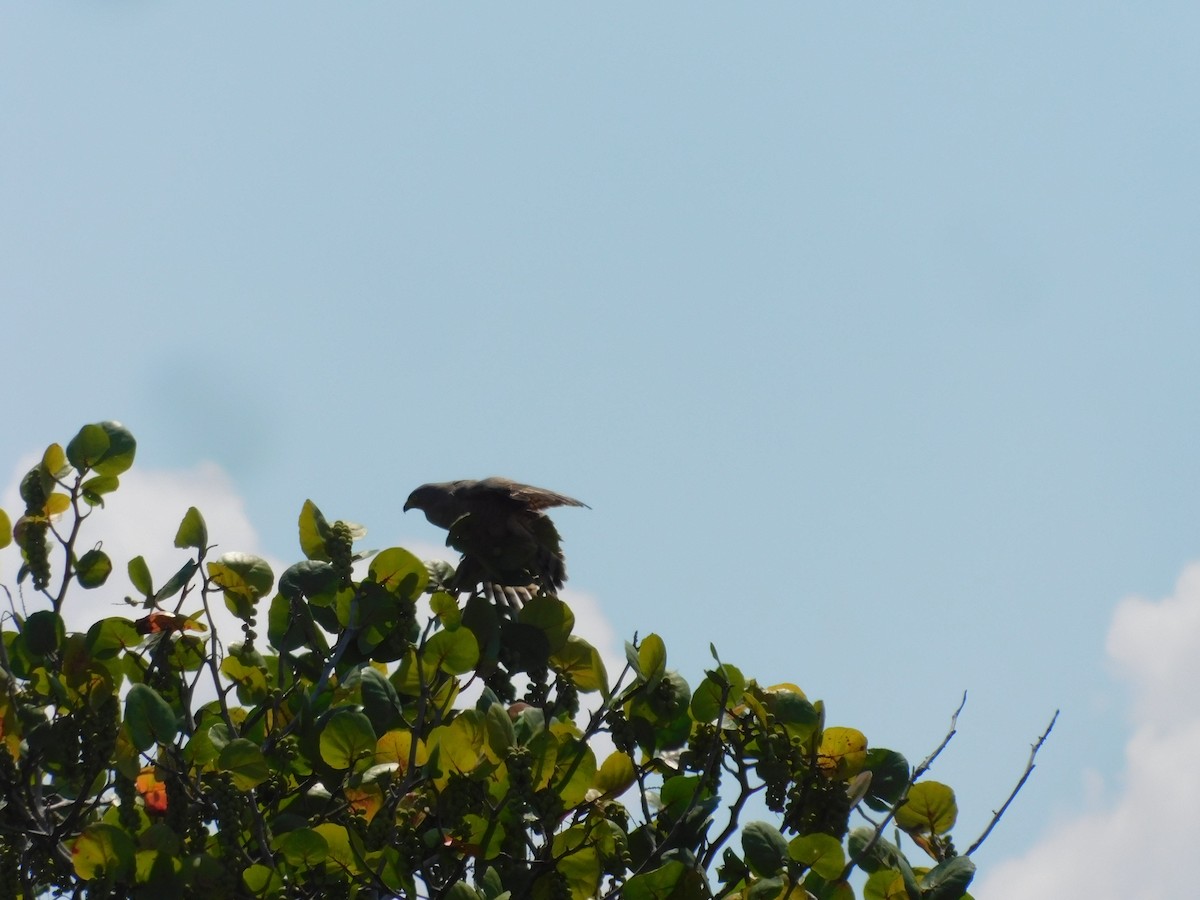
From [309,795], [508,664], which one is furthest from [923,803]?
[309,795]

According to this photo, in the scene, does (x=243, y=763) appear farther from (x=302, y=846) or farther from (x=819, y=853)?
(x=819, y=853)

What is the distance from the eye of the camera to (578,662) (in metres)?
3.95

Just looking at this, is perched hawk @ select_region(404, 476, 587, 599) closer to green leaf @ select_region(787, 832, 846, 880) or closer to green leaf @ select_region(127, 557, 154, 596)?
green leaf @ select_region(127, 557, 154, 596)

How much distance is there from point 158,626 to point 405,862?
110cm

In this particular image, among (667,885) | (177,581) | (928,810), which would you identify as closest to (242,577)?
(177,581)

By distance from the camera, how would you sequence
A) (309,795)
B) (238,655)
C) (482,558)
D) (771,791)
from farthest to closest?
(482,558) → (238,655) → (309,795) → (771,791)

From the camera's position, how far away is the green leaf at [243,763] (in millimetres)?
3205

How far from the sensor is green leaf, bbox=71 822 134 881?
10.5ft

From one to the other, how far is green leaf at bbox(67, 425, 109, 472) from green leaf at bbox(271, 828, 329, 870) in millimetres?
1378

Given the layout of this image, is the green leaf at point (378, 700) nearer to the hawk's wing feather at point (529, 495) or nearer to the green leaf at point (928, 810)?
the green leaf at point (928, 810)

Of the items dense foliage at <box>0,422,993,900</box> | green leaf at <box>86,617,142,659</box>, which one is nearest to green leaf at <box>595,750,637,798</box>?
dense foliage at <box>0,422,993,900</box>

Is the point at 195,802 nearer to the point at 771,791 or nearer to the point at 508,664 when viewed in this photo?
the point at 508,664

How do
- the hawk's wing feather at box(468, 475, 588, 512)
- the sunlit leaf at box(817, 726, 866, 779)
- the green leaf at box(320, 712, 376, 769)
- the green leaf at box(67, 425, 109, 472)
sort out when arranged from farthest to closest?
the hawk's wing feather at box(468, 475, 588, 512)
the green leaf at box(67, 425, 109, 472)
the sunlit leaf at box(817, 726, 866, 779)
the green leaf at box(320, 712, 376, 769)

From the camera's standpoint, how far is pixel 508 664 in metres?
3.93
